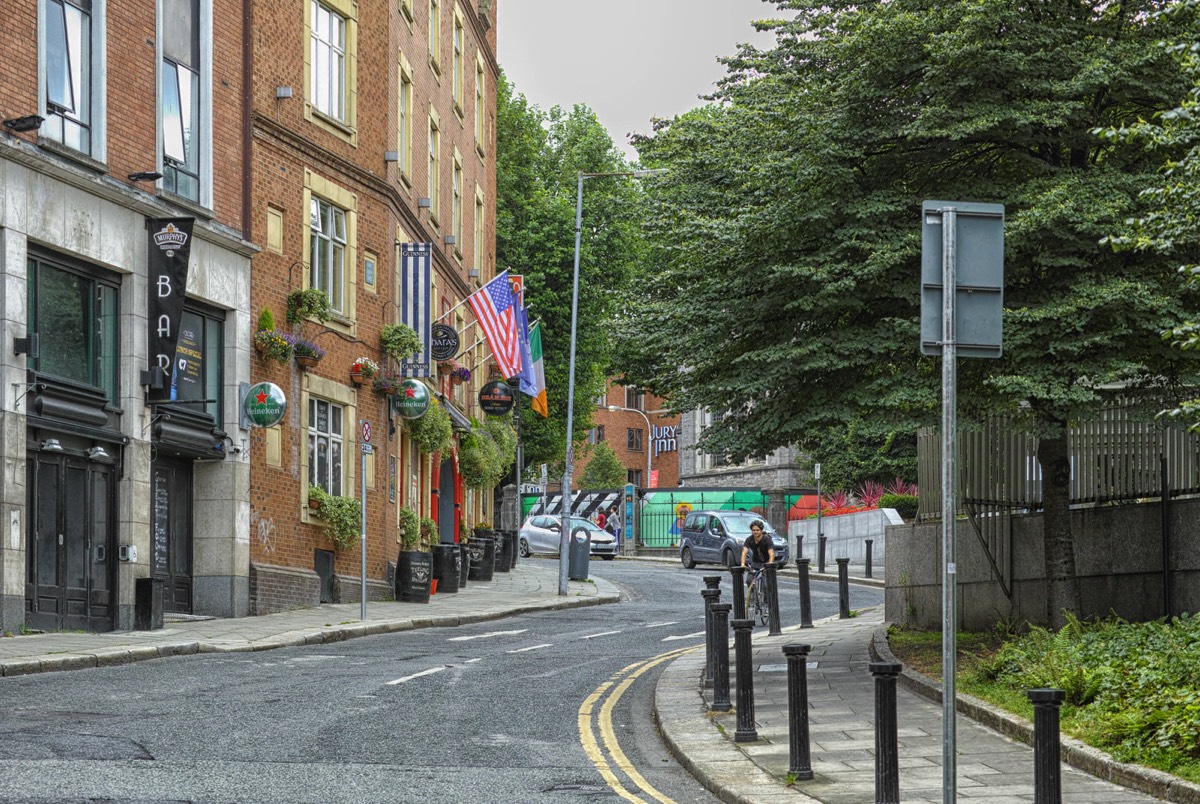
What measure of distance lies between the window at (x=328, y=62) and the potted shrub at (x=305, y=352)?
4.55m

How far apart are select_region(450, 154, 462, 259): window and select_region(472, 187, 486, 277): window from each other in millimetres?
2565

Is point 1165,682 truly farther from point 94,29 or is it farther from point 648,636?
point 94,29

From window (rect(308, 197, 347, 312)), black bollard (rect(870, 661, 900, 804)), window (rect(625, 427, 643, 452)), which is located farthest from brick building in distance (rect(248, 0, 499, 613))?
window (rect(625, 427, 643, 452))

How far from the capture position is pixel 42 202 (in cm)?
1944

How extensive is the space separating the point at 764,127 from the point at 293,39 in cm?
1256

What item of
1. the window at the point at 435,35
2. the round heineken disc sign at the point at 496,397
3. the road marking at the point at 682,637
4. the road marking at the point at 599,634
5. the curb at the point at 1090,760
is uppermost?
the window at the point at 435,35

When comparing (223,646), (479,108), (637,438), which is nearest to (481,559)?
(479,108)

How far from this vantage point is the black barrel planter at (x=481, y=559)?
36906 mm

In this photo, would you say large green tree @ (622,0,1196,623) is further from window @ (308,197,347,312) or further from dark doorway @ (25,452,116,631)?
window @ (308,197,347,312)

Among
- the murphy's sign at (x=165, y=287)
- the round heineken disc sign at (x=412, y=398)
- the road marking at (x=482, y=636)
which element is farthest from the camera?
the round heineken disc sign at (x=412, y=398)

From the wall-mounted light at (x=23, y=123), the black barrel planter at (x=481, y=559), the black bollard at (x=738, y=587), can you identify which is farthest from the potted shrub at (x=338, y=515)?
the black barrel planter at (x=481, y=559)

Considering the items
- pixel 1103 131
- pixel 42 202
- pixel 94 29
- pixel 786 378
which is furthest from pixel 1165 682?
pixel 94 29

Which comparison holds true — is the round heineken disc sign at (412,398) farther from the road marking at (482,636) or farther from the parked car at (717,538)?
the parked car at (717,538)

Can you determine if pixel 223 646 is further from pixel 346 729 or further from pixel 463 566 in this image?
pixel 463 566
